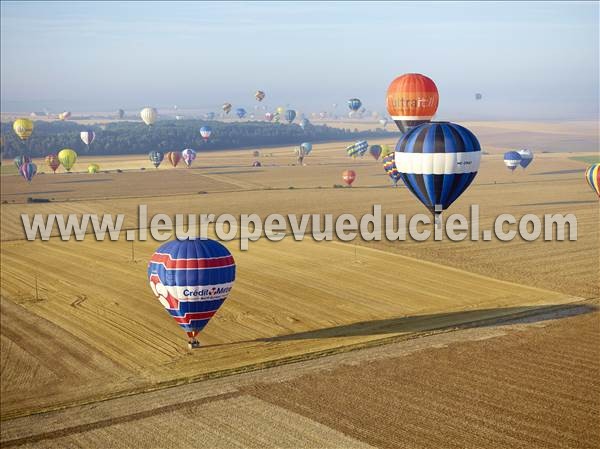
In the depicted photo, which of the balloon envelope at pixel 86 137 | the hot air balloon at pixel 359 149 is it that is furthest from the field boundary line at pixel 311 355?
the balloon envelope at pixel 86 137

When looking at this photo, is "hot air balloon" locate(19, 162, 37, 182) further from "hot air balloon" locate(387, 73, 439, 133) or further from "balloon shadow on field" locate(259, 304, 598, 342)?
"balloon shadow on field" locate(259, 304, 598, 342)

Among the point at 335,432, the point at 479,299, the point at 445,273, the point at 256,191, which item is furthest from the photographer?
the point at 256,191

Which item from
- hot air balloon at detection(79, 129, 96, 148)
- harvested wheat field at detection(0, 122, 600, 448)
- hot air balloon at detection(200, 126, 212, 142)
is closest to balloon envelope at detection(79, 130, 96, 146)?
hot air balloon at detection(79, 129, 96, 148)

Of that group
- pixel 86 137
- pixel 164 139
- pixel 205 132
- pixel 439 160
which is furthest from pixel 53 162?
pixel 439 160

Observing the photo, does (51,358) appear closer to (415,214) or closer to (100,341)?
(100,341)

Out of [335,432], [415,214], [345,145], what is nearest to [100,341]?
[335,432]

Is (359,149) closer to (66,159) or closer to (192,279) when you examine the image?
(66,159)

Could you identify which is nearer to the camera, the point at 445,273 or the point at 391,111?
the point at 445,273
